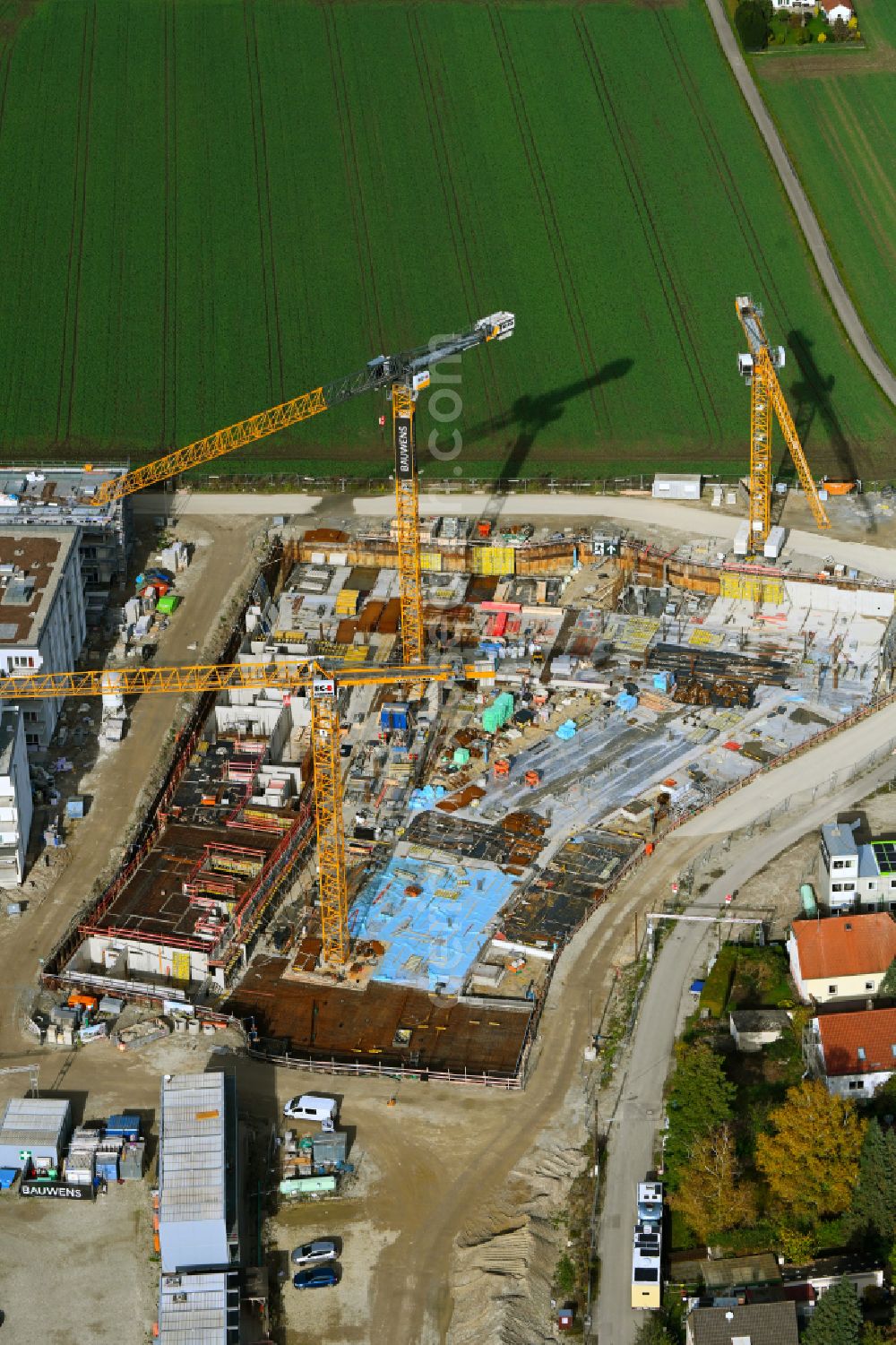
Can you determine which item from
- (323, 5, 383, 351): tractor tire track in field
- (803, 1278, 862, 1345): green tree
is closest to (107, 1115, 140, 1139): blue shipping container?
(803, 1278, 862, 1345): green tree

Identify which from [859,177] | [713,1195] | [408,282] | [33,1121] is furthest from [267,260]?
[713,1195]

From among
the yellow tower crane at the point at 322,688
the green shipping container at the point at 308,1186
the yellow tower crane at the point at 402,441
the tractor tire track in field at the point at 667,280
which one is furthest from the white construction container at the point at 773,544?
the green shipping container at the point at 308,1186

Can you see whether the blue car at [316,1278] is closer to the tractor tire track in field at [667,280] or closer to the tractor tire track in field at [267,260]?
the tractor tire track in field at [667,280]

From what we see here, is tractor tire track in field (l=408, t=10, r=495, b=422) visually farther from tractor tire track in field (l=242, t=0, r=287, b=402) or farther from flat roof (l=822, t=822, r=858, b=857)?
flat roof (l=822, t=822, r=858, b=857)

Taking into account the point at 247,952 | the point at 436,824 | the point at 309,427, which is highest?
the point at 309,427

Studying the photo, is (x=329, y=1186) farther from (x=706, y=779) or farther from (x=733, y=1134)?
(x=706, y=779)

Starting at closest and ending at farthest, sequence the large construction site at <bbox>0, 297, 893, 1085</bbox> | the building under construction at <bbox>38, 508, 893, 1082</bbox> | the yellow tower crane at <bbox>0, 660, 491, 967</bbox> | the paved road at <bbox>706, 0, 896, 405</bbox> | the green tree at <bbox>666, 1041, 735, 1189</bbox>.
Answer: the green tree at <bbox>666, 1041, 735, 1189</bbox> < the yellow tower crane at <bbox>0, 660, 491, 967</bbox> < the large construction site at <bbox>0, 297, 893, 1085</bbox> < the building under construction at <bbox>38, 508, 893, 1082</bbox> < the paved road at <bbox>706, 0, 896, 405</bbox>

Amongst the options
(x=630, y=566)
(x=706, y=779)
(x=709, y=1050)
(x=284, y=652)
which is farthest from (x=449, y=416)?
(x=709, y=1050)
